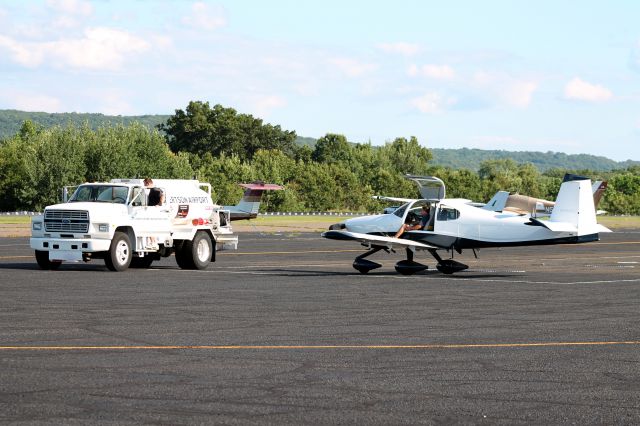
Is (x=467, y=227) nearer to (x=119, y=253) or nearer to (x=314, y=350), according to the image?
(x=119, y=253)

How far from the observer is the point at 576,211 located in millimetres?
27734

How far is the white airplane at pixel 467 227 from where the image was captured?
27688 mm

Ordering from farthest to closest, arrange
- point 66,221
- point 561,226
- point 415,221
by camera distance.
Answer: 1. point 415,221
2. point 66,221
3. point 561,226

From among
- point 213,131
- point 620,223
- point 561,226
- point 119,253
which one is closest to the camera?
point 561,226

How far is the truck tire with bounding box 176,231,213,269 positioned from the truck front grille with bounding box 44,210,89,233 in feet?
11.2

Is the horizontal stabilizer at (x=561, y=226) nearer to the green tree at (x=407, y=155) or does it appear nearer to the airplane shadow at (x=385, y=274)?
the airplane shadow at (x=385, y=274)

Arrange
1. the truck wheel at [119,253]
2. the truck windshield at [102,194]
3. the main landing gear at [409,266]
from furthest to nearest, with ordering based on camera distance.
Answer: the truck windshield at [102,194] → the main landing gear at [409,266] → the truck wheel at [119,253]

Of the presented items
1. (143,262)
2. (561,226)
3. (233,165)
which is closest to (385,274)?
(561,226)

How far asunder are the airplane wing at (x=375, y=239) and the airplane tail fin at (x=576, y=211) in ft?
11.5

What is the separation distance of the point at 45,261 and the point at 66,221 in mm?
1464

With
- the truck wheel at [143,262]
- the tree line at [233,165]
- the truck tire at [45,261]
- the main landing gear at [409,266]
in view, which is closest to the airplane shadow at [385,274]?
the main landing gear at [409,266]

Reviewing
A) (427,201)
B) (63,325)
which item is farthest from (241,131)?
(63,325)

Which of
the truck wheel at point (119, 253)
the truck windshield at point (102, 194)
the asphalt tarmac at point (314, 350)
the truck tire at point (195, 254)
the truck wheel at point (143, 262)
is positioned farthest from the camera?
the truck wheel at point (143, 262)

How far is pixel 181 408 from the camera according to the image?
939 cm
